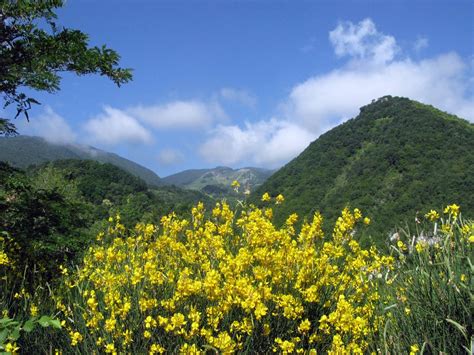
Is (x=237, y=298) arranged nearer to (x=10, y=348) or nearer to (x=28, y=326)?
(x=28, y=326)

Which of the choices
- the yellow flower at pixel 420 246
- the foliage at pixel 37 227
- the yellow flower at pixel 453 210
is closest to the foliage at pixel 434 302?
the yellow flower at pixel 420 246

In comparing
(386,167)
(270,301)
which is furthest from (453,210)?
(386,167)

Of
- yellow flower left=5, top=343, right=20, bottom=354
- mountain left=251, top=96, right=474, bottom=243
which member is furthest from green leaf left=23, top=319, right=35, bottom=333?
mountain left=251, top=96, right=474, bottom=243

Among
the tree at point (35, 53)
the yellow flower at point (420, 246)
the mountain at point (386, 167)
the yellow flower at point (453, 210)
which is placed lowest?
the yellow flower at point (420, 246)

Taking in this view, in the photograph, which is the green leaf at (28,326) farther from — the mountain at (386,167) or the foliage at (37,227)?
the mountain at (386,167)

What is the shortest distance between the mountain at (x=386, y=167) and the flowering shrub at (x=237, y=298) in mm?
42700

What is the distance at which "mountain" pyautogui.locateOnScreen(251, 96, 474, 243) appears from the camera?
6494cm

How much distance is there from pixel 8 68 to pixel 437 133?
311 ft

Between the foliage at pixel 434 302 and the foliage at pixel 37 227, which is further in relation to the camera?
the foliage at pixel 37 227

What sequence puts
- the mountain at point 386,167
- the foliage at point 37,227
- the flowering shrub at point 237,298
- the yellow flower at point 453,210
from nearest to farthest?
the flowering shrub at point 237,298 < the yellow flower at point 453,210 < the foliage at point 37,227 < the mountain at point 386,167

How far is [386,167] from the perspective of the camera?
8606 cm

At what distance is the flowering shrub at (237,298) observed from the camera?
2977mm

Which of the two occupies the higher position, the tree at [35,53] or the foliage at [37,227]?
the tree at [35,53]

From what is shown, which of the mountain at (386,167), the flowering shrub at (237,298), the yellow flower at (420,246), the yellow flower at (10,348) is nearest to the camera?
the yellow flower at (10,348)
